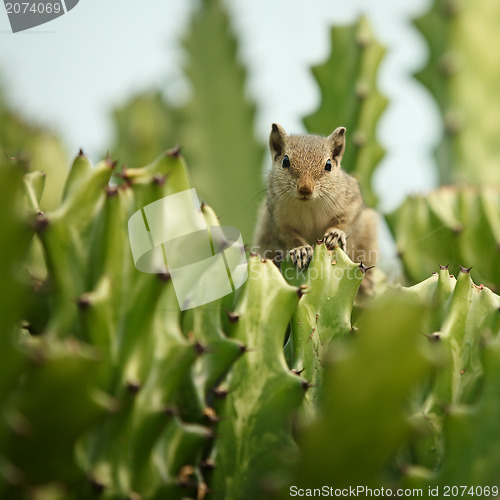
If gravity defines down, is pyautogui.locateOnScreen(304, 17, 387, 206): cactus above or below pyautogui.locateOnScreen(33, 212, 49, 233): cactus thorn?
below

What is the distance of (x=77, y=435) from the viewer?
1.57 m

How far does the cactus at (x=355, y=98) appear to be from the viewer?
3.56 m

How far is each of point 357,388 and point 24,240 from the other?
847 mm

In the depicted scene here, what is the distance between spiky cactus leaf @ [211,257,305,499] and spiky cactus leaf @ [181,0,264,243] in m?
2.44

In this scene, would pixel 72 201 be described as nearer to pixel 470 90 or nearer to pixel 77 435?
pixel 77 435

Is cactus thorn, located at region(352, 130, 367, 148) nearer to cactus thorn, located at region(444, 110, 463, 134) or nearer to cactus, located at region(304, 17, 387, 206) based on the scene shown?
cactus, located at region(304, 17, 387, 206)

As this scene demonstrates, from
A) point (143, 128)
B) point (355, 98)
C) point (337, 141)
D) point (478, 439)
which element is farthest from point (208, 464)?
point (143, 128)

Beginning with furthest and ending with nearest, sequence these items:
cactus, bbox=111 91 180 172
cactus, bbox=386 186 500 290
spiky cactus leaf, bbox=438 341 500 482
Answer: cactus, bbox=111 91 180 172, cactus, bbox=386 186 500 290, spiky cactus leaf, bbox=438 341 500 482

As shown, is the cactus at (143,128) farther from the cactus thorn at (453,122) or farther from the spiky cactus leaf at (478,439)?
the spiky cactus leaf at (478,439)

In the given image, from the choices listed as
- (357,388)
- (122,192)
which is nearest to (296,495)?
(357,388)

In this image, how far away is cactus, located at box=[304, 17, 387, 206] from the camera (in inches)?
140

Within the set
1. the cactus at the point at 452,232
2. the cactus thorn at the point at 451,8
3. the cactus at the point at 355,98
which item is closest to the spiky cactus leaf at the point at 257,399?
the cactus at the point at 452,232

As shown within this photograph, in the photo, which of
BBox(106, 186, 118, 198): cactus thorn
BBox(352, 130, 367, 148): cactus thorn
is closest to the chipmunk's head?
BBox(352, 130, 367, 148): cactus thorn

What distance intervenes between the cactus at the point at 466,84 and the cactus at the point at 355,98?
2.73 ft
